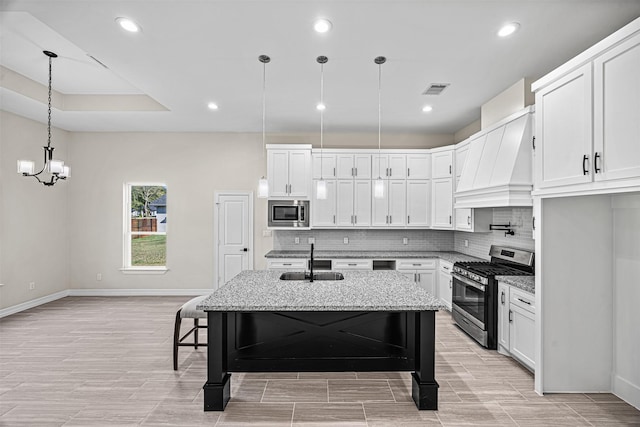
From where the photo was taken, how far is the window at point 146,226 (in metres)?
6.31

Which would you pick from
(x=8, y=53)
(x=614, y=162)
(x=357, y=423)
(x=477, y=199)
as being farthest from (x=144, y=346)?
(x=614, y=162)

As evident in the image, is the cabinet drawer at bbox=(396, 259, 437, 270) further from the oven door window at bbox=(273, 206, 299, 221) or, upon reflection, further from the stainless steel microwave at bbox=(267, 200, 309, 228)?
the oven door window at bbox=(273, 206, 299, 221)

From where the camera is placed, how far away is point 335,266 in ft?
17.8

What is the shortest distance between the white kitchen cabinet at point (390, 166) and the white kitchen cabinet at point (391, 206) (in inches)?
4.1

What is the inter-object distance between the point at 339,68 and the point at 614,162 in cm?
240

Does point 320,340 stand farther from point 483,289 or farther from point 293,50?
point 293,50

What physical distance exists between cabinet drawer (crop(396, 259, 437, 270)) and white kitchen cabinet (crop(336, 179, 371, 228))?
90cm

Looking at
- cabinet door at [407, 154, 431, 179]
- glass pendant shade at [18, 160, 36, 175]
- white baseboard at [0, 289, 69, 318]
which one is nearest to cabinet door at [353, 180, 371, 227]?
cabinet door at [407, 154, 431, 179]

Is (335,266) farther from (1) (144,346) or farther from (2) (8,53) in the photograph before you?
(2) (8,53)

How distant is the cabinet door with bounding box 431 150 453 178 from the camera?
5.46 m

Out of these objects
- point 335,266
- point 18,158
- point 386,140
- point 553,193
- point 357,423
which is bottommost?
point 357,423

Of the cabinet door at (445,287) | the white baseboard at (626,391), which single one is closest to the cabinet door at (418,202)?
the cabinet door at (445,287)

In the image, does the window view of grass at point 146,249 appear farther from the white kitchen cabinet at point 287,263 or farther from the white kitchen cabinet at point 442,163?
the white kitchen cabinet at point 442,163

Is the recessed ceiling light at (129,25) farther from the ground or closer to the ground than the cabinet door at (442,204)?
farther from the ground
